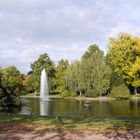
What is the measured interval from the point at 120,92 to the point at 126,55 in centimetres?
703

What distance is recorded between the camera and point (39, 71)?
283 ft

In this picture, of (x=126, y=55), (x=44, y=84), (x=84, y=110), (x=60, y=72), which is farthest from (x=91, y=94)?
(x=84, y=110)

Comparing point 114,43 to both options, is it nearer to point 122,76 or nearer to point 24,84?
point 122,76

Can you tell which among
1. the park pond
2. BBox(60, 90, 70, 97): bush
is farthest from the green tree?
the park pond

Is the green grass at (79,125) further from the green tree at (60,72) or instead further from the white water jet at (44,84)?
the white water jet at (44,84)

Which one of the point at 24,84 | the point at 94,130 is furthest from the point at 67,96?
the point at 94,130

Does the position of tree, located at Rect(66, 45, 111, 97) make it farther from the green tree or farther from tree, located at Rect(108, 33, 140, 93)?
the green tree

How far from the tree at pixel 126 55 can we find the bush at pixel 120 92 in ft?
4.63

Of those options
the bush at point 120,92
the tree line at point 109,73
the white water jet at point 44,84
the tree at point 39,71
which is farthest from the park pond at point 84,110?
the tree at point 39,71

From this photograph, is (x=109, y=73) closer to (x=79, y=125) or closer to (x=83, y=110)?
(x=83, y=110)

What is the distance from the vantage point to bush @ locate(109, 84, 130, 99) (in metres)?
63.7

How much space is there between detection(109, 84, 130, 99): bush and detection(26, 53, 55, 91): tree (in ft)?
66.9

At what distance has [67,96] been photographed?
230 ft

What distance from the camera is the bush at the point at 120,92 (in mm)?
63653
